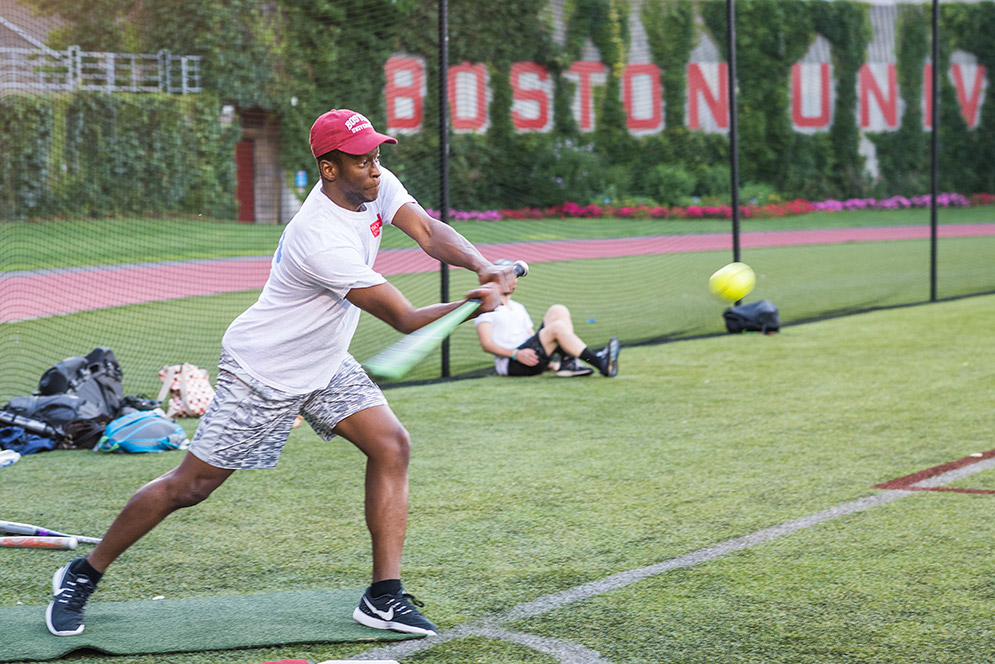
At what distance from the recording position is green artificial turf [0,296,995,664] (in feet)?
13.0

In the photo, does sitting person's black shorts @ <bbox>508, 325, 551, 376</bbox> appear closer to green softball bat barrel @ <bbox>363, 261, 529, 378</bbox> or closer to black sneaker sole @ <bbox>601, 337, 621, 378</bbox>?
black sneaker sole @ <bbox>601, 337, 621, 378</bbox>

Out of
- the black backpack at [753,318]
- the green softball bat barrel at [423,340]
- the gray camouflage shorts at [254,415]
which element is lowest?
the black backpack at [753,318]

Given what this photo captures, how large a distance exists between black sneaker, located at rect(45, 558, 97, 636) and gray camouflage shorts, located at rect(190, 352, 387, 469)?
2.05ft

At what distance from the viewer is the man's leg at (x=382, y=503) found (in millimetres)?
4031

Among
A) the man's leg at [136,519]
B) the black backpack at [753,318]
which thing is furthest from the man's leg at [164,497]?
the black backpack at [753,318]

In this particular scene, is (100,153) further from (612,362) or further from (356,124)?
(356,124)

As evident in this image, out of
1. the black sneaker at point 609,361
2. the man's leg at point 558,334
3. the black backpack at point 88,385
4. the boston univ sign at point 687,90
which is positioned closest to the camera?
the black backpack at point 88,385

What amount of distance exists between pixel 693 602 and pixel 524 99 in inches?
599

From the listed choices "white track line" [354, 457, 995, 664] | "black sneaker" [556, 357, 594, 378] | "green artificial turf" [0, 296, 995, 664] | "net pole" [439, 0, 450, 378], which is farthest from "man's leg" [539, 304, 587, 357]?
"white track line" [354, 457, 995, 664]

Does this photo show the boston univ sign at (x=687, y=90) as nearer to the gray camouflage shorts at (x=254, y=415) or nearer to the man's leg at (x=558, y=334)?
the man's leg at (x=558, y=334)

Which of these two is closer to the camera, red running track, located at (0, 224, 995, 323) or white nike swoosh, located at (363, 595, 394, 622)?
white nike swoosh, located at (363, 595, 394, 622)

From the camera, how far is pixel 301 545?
5055 millimetres

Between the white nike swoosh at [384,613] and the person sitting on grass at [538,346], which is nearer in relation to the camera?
the white nike swoosh at [384,613]

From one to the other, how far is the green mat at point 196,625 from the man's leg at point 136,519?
70 mm
